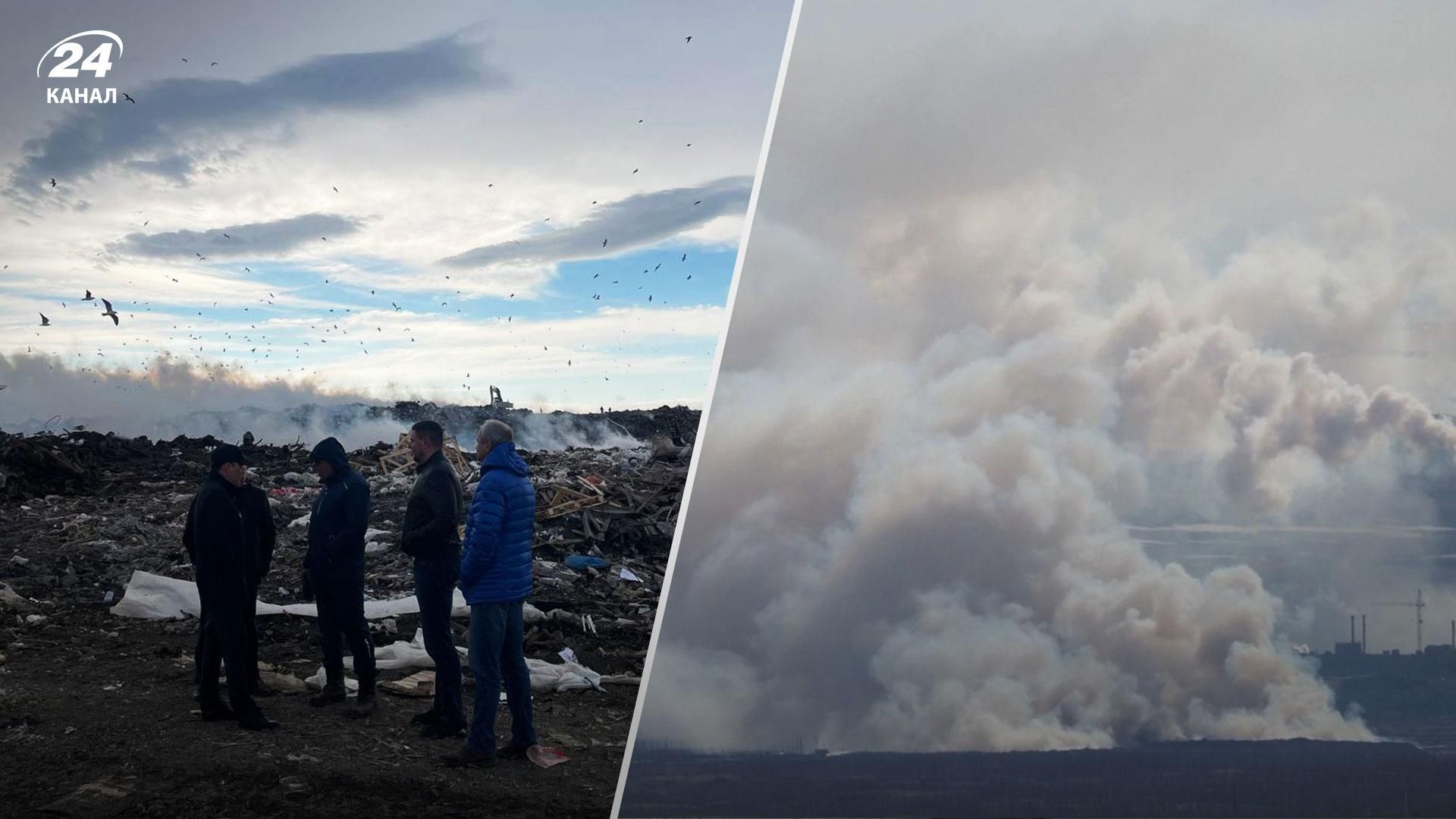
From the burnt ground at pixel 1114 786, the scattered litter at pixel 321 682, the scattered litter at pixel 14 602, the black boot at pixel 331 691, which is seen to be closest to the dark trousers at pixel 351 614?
the black boot at pixel 331 691

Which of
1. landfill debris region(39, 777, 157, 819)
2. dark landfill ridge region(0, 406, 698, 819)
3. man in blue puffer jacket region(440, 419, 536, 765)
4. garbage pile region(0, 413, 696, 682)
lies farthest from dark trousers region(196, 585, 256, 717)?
garbage pile region(0, 413, 696, 682)

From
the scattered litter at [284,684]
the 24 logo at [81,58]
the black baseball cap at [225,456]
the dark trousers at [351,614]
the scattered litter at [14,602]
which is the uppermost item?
the 24 logo at [81,58]

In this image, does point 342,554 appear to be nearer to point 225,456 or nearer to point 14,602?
point 225,456

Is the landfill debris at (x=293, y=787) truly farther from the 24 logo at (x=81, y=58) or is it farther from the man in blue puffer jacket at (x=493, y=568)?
the 24 logo at (x=81, y=58)

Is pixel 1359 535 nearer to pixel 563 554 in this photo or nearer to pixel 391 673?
pixel 391 673

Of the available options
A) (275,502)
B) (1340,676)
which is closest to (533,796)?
(1340,676)

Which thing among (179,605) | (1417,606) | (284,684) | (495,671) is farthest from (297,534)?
(1417,606)
